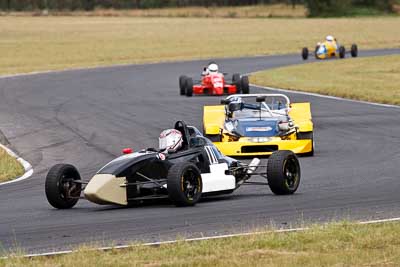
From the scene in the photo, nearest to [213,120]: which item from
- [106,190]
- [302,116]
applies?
[302,116]

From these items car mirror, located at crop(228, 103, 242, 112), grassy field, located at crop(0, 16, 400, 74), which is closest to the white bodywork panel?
car mirror, located at crop(228, 103, 242, 112)

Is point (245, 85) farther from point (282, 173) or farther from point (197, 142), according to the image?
point (282, 173)

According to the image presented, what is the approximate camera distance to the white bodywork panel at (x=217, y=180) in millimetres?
12891

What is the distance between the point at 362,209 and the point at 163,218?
2.10m

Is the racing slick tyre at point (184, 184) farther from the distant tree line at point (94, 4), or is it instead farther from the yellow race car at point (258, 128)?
the distant tree line at point (94, 4)

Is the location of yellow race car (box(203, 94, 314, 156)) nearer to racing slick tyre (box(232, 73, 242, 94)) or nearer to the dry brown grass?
racing slick tyre (box(232, 73, 242, 94))

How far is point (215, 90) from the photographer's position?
109ft

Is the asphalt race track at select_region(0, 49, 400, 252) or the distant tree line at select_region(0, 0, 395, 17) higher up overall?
the asphalt race track at select_region(0, 49, 400, 252)

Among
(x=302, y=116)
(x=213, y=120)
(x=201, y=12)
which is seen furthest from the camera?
(x=201, y=12)

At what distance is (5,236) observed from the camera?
416 inches

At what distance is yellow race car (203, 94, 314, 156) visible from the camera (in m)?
18.5

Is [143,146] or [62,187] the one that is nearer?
[62,187]

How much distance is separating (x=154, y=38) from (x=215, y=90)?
4748 centimetres

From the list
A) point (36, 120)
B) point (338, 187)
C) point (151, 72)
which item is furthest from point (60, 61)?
point (338, 187)
